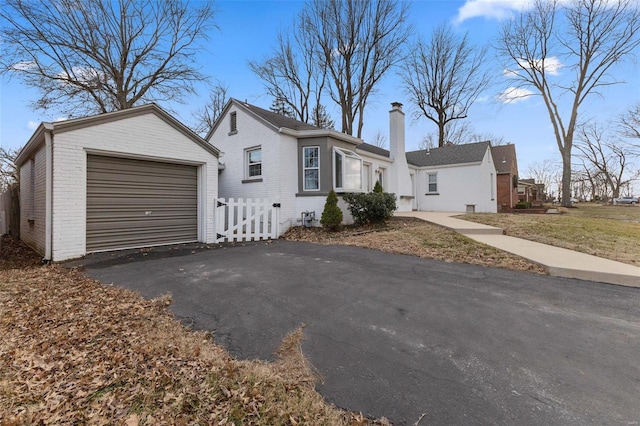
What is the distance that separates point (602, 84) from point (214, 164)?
2789 centimetres

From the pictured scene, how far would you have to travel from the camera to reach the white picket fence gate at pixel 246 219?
923cm

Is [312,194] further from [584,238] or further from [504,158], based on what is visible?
[504,158]

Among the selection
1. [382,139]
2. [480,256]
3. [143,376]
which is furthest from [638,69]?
[143,376]

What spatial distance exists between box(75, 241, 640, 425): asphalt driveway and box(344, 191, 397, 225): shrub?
17.0 feet

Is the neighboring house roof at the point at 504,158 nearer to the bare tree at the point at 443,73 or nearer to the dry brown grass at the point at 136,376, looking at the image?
the bare tree at the point at 443,73

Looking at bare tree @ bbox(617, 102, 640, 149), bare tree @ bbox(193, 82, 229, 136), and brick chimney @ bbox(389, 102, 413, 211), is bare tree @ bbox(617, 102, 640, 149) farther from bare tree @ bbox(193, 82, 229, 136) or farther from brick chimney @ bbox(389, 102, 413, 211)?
bare tree @ bbox(193, 82, 229, 136)

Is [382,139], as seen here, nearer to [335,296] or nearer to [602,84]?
[602,84]

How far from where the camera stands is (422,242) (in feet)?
26.5

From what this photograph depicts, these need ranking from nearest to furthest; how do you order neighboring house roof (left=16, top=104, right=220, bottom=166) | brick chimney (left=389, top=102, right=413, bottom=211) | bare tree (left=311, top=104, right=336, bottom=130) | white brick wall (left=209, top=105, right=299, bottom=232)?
neighboring house roof (left=16, top=104, right=220, bottom=166) < white brick wall (left=209, top=105, right=299, bottom=232) < brick chimney (left=389, top=102, right=413, bottom=211) < bare tree (left=311, top=104, right=336, bottom=130)

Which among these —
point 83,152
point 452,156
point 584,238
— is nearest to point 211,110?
point 452,156

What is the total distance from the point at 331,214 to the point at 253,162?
438 centimetres

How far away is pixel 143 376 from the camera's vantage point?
2.27m

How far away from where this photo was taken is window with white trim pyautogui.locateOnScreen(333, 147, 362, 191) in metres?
11.5

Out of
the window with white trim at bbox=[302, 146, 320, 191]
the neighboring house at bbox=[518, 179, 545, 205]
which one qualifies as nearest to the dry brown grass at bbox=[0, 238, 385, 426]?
the window with white trim at bbox=[302, 146, 320, 191]
